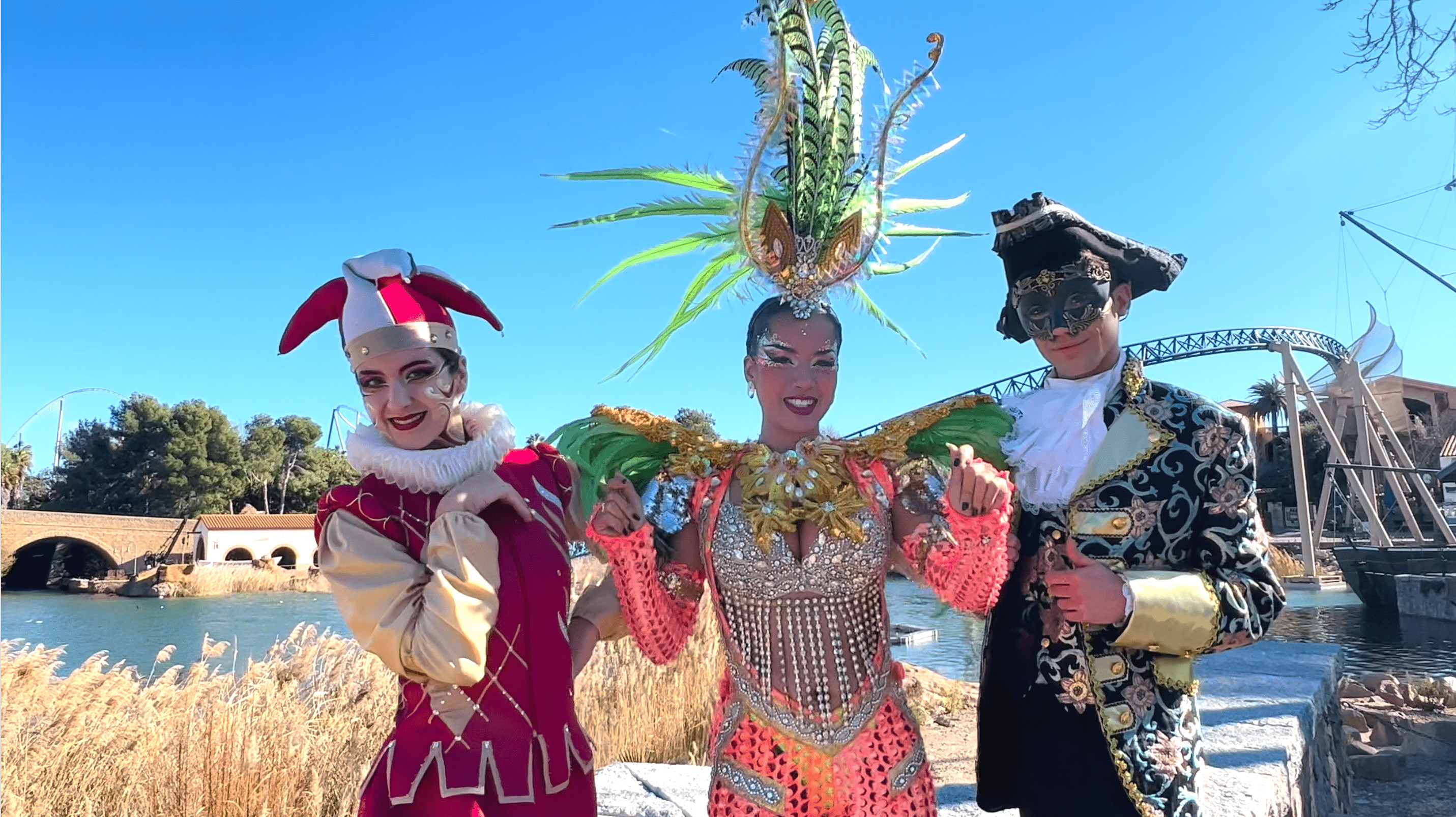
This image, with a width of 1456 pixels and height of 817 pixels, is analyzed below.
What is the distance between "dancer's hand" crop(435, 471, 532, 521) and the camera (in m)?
1.83

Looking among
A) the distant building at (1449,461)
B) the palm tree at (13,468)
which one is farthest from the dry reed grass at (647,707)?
the palm tree at (13,468)

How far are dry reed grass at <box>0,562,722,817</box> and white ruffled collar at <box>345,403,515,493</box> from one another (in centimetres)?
260

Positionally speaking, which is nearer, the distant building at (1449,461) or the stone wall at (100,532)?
the distant building at (1449,461)

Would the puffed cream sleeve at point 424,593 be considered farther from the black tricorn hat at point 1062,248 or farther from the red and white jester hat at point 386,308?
the black tricorn hat at point 1062,248

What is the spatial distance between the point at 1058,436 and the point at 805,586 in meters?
0.73

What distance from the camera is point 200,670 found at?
181 inches

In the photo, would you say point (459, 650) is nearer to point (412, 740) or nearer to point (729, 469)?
point (412, 740)

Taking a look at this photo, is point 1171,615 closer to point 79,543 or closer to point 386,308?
point 386,308

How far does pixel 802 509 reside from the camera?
7.10 feet

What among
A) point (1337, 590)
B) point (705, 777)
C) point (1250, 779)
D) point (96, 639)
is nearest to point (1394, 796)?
point (1250, 779)

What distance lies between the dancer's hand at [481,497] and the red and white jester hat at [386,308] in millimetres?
332

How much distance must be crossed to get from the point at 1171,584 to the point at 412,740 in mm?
1642

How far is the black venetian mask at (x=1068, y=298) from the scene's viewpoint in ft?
6.85

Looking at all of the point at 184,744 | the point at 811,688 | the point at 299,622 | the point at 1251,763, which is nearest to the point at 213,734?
the point at 184,744
